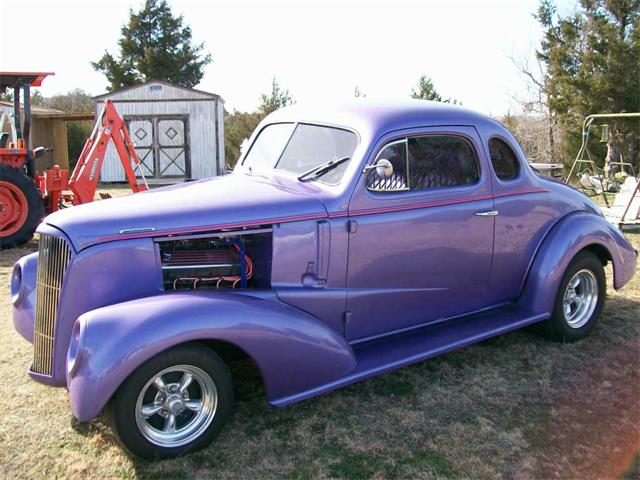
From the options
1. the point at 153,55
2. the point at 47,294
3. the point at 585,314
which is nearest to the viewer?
the point at 47,294

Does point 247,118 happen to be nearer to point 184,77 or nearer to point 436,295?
point 184,77

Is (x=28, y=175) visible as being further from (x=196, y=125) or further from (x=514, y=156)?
(x=196, y=125)

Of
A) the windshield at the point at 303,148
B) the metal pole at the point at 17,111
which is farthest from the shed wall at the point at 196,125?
the windshield at the point at 303,148

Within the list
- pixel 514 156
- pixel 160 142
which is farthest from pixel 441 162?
pixel 160 142

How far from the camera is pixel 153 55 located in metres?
31.7

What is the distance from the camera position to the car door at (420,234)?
11.7 feet

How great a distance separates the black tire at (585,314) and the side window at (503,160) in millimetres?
922

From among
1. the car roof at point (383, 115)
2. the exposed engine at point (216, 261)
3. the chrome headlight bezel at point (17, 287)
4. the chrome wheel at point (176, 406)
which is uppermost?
the car roof at point (383, 115)

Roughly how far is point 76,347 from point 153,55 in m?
32.2

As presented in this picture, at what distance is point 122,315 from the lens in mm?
2758

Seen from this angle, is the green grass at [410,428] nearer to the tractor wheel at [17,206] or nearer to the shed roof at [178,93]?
the tractor wheel at [17,206]

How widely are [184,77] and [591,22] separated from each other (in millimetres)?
22786

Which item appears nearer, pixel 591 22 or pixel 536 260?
pixel 536 260

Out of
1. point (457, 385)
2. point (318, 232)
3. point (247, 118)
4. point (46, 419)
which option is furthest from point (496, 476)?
point (247, 118)
